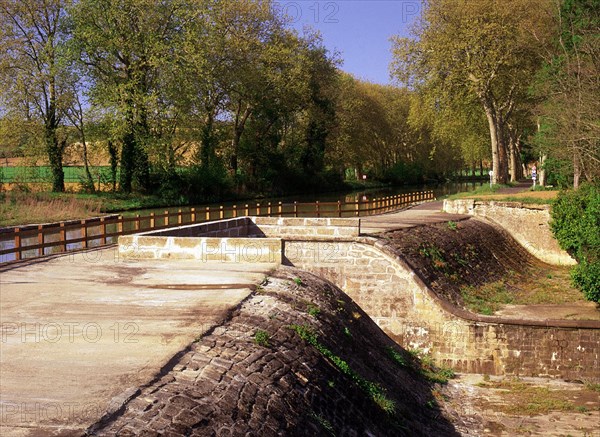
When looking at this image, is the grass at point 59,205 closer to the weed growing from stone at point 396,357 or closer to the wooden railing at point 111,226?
the wooden railing at point 111,226

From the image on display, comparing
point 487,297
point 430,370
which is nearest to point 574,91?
point 487,297

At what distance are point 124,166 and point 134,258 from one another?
32.9 metres

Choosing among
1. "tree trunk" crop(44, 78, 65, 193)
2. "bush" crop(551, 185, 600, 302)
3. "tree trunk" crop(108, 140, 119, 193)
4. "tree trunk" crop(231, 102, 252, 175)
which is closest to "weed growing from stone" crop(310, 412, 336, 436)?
"bush" crop(551, 185, 600, 302)

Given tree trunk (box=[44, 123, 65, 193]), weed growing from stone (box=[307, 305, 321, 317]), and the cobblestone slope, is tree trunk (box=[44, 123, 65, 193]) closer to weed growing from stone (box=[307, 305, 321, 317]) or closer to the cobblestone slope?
the cobblestone slope

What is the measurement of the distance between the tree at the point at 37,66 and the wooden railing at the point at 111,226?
1133cm

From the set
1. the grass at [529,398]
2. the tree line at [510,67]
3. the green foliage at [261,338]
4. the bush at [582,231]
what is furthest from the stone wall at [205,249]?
the tree line at [510,67]

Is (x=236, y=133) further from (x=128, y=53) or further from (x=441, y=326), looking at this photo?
(x=441, y=326)

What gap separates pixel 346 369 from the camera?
32.0 feet

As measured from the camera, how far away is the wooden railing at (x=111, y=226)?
55.3 feet

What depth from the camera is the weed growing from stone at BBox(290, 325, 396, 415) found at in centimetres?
965

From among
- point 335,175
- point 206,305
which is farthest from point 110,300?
point 335,175

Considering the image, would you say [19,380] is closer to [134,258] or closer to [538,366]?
[134,258]

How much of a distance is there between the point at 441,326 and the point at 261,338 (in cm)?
945

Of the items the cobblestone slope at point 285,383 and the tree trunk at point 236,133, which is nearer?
the cobblestone slope at point 285,383
